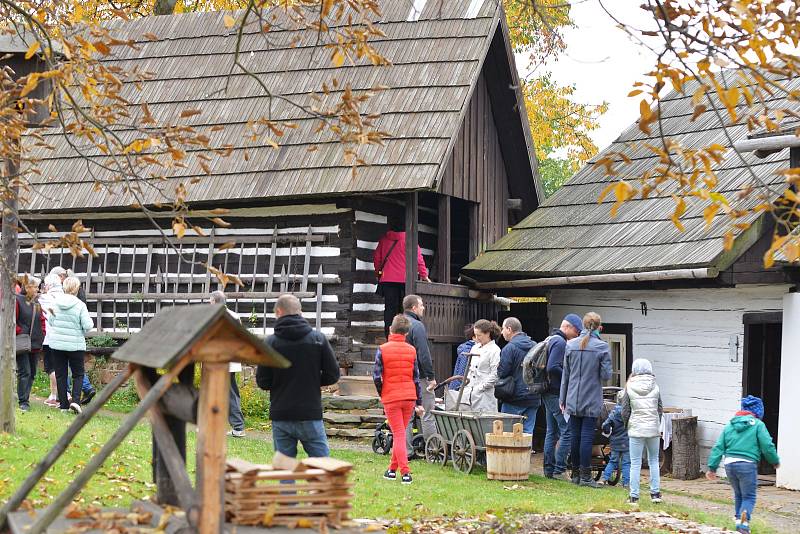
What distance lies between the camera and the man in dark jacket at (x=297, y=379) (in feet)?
27.5

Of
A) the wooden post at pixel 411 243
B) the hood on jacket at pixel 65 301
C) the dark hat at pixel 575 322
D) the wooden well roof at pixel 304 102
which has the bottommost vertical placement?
the dark hat at pixel 575 322

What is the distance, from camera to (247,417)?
50.2 ft

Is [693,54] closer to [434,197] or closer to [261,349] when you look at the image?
[261,349]

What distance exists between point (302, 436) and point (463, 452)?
416 cm

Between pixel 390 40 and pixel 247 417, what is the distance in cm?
570

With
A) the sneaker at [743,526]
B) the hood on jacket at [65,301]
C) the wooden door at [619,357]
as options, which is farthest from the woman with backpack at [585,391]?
the hood on jacket at [65,301]

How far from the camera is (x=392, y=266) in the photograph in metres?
15.8

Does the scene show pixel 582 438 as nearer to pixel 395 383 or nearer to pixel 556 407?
pixel 556 407

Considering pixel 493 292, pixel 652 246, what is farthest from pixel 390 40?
pixel 652 246

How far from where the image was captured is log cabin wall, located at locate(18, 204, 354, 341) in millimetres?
15875

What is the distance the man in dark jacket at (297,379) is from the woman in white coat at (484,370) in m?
4.57

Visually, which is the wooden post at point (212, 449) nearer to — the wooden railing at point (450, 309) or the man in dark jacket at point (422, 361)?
the man in dark jacket at point (422, 361)

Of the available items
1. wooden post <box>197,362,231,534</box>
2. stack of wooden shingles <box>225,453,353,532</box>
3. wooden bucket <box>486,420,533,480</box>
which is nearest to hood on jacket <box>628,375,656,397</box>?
wooden bucket <box>486,420,533,480</box>

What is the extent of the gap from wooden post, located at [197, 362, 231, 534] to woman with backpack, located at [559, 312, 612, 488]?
23.8 feet
